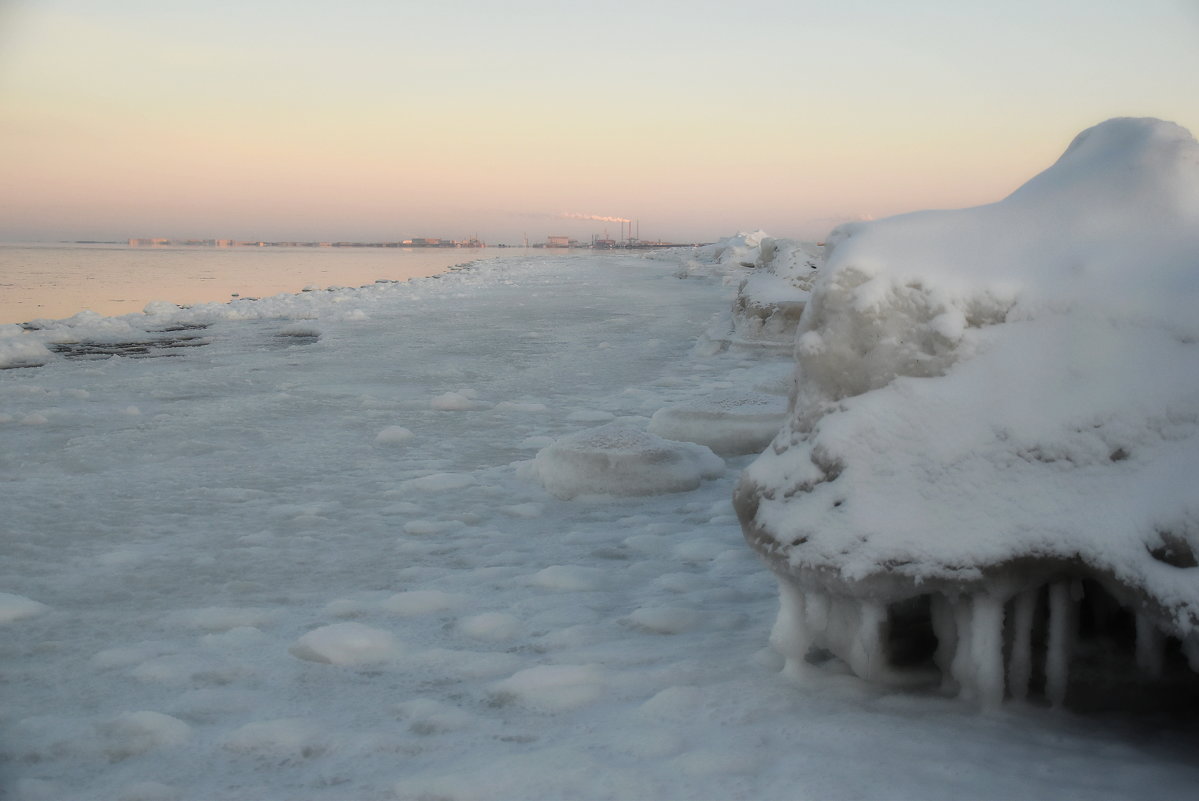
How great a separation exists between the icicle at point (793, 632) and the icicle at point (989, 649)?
338 millimetres

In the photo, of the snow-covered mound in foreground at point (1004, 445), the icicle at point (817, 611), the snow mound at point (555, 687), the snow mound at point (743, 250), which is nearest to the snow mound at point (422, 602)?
the snow mound at point (555, 687)

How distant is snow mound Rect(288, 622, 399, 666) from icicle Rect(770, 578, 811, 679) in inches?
34.5

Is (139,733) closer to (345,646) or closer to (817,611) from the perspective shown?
(345,646)

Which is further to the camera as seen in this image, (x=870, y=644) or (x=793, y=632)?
(x=793, y=632)

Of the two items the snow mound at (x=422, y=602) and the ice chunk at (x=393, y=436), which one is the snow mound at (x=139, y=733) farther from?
the ice chunk at (x=393, y=436)

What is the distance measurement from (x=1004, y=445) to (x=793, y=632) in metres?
0.57

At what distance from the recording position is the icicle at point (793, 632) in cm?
179

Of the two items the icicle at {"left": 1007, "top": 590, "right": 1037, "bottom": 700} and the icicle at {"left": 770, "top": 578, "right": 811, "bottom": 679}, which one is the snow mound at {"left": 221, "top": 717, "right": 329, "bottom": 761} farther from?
the icicle at {"left": 1007, "top": 590, "right": 1037, "bottom": 700}

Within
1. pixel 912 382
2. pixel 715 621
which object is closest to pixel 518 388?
pixel 715 621

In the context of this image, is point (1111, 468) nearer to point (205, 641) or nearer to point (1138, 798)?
point (1138, 798)

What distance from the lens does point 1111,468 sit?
1558mm

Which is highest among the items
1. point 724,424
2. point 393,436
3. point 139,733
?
point 724,424

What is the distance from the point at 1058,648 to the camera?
5.22 feet

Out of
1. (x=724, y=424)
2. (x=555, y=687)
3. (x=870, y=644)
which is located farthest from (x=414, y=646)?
(x=724, y=424)
